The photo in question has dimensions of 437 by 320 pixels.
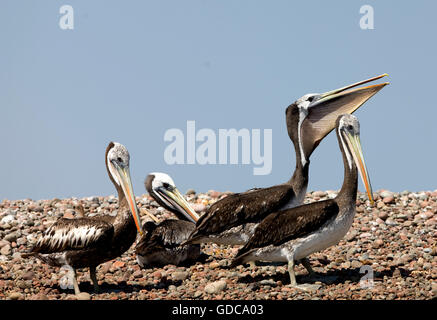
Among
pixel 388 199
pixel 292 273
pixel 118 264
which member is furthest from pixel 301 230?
pixel 388 199

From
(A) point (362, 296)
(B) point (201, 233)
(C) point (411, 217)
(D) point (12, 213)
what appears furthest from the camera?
(D) point (12, 213)

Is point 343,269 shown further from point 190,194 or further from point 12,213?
point 12,213

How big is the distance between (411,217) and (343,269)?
4161 millimetres

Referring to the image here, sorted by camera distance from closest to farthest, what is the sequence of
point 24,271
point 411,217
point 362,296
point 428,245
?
point 362,296 < point 24,271 < point 428,245 < point 411,217

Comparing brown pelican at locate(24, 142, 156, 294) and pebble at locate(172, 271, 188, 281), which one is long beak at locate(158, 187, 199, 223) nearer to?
pebble at locate(172, 271, 188, 281)

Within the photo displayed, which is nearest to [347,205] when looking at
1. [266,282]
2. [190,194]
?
[266,282]

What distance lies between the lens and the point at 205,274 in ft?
29.8

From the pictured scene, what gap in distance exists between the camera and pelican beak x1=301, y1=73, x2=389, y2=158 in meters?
9.50

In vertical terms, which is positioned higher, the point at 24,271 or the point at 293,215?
the point at 293,215

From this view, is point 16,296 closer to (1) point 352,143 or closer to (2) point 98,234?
(2) point 98,234

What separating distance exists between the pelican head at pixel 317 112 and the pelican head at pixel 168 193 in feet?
7.15

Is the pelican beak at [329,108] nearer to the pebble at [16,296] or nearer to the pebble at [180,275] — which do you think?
the pebble at [180,275]

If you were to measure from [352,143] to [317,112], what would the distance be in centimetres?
136

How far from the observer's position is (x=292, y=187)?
30.3 ft
